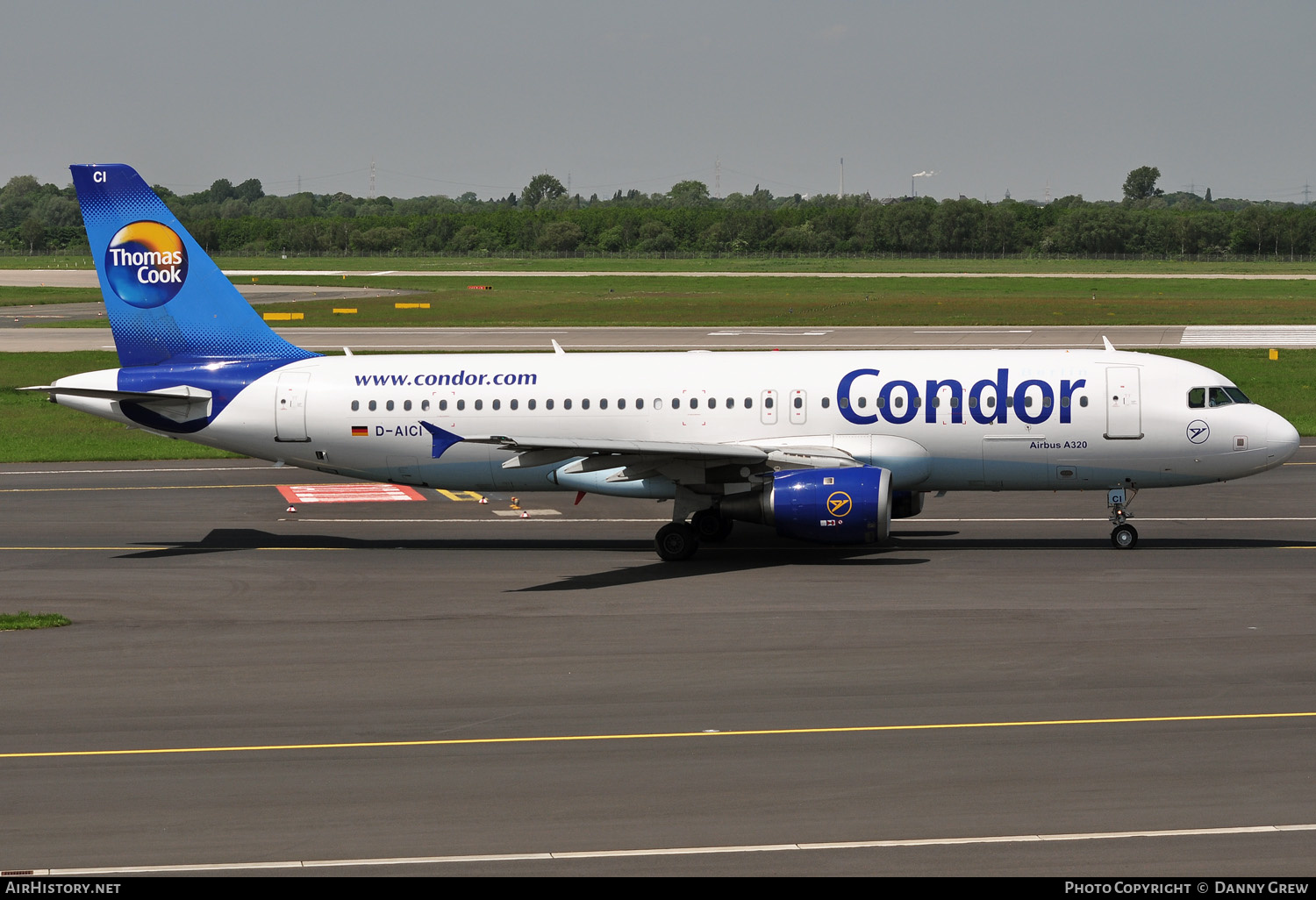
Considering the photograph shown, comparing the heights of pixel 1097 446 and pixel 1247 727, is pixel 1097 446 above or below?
above

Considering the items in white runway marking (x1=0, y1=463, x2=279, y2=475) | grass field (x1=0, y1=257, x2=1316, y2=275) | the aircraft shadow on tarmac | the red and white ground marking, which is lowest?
the aircraft shadow on tarmac

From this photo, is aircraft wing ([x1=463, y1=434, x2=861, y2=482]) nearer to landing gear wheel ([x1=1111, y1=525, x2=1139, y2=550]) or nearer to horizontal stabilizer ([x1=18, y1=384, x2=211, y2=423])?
landing gear wheel ([x1=1111, y1=525, x2=1139, y2=550])

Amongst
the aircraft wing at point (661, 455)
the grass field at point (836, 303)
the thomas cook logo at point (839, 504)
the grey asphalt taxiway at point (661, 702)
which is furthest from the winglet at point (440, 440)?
the grass field at point (836, 303)

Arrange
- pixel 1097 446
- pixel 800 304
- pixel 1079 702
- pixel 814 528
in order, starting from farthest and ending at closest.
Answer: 1. pixel 800 304
2. pixel 1097 446
3. pixel 814 528
4. pixel 1079 702

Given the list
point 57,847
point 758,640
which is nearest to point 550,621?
point 758,640

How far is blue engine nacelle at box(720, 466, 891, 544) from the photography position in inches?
1102

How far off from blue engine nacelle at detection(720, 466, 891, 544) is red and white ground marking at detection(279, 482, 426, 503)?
13.9 meters

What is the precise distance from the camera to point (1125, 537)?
30.5 m

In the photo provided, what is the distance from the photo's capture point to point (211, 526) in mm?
34812

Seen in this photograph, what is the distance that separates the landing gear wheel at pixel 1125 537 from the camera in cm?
3045

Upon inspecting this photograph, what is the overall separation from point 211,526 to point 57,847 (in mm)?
21285

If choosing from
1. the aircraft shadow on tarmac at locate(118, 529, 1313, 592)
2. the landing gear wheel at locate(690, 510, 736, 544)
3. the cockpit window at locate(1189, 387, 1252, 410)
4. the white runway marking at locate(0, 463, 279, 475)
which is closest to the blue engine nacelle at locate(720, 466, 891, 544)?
the aircraft shadow on tarmac at locate(118, 529, 1313, 592)

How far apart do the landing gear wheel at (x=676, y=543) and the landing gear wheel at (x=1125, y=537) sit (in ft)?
30.9

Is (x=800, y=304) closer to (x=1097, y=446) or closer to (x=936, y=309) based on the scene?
(x=936, y=309)
